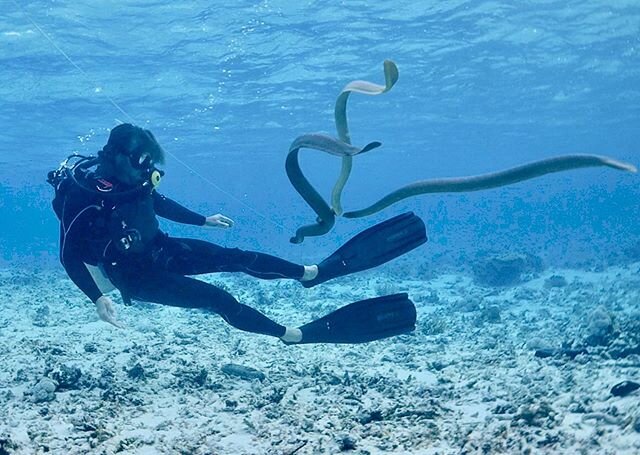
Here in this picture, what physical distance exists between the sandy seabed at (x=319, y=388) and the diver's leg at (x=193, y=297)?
2.48 ft

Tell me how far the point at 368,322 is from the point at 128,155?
366 cm

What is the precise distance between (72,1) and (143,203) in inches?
503

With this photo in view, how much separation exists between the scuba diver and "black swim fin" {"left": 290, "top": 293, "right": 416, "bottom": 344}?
1cm

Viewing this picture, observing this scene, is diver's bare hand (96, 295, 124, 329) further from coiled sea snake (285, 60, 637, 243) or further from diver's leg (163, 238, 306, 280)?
coiled sea snake (285, 60, 637, 243)

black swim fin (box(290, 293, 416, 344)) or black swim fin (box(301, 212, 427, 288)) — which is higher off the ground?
black swim fin (box(301, 212, 427, 288))

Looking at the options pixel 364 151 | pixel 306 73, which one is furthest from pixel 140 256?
pixel 306 73

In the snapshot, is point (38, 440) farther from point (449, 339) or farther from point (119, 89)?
point (119, 89)

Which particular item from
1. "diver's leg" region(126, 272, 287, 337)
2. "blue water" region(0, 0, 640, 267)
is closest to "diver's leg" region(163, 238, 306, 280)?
"diver's leg" region(126, 272, 287, 337)

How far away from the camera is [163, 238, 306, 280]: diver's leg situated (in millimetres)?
6965

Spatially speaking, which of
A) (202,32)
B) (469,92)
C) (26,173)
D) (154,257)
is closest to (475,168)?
(469,92)

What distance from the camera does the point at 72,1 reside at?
16.2m

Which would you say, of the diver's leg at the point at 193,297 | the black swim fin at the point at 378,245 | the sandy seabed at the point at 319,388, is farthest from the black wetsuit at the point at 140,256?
the sandy seabed at the point at 319,388

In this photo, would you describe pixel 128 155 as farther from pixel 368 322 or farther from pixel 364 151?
pixel 368 322

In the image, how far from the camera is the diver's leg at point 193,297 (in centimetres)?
645
